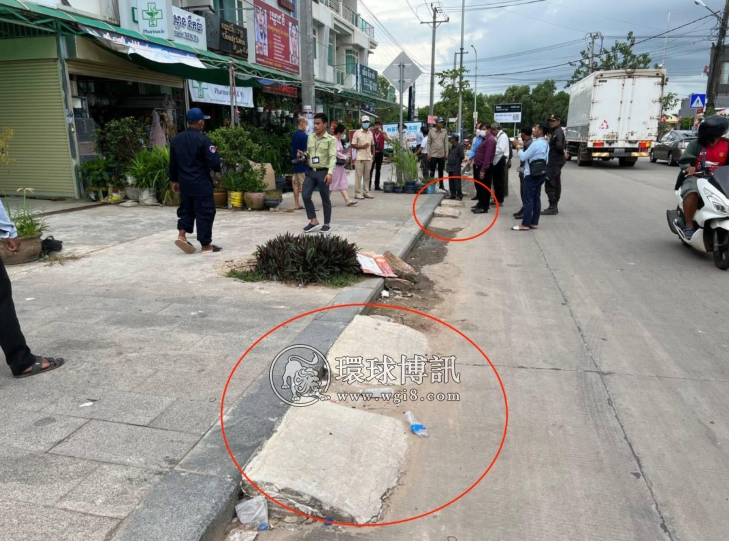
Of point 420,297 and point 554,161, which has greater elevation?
point 554,161

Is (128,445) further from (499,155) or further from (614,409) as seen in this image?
(499,155)

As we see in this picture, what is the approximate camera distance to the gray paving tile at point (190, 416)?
3.15m

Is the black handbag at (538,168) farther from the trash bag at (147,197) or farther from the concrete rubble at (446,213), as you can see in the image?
the trash bag at (147,197)

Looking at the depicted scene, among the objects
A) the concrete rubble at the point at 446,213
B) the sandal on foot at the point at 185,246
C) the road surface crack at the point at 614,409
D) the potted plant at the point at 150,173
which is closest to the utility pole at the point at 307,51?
the potted plant at the point at 150,173

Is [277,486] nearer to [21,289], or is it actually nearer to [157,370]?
[157,370]

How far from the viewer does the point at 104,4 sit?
1312 centimetres

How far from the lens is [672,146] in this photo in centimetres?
2650

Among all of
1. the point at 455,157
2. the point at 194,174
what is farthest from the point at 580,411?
the point at 455,157

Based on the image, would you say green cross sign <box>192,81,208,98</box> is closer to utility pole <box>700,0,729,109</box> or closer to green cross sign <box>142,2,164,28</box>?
green cross sign <box>142,2,164,28</box>

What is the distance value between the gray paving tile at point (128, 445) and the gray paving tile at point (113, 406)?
0.08 metres

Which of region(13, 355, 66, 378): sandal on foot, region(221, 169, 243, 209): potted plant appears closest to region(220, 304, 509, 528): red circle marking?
region(13, 355, 66, 378): sandal on foot

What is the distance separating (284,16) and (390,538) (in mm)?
24372

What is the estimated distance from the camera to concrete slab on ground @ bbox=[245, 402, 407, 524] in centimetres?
266

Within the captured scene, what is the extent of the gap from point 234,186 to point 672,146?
76.6 feet
